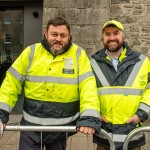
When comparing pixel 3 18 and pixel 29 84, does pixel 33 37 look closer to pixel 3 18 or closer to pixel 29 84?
pixel 3 18

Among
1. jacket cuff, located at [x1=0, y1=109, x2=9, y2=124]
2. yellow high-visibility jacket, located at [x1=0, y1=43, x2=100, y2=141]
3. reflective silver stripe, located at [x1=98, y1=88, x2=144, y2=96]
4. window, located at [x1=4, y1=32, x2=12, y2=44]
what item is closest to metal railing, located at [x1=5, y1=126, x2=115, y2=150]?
Result: jacket cuff, located at [x1=0, y1=109, x2=9, y2=124]

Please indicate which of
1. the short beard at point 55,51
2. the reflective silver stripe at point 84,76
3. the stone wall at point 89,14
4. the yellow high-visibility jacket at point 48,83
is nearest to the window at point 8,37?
the stone wall at point 89,14

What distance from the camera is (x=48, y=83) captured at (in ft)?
10.3

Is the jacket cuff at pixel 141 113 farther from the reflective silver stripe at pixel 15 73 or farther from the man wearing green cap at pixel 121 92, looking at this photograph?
the reflective silver stripe at pixel 15 73

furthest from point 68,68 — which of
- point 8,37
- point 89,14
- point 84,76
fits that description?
point 8,37

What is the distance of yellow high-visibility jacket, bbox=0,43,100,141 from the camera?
315cm

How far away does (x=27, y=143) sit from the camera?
10.8ft

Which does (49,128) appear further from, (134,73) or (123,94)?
(134,73)

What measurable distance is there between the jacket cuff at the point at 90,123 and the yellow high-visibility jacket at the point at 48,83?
0.68 ft

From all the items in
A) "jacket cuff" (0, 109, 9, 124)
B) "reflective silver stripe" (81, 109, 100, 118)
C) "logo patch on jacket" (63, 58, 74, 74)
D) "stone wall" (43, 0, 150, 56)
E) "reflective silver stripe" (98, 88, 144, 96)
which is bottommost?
"jacket cuff" (0, 109, 9, 124)

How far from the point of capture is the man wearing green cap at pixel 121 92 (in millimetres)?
3186

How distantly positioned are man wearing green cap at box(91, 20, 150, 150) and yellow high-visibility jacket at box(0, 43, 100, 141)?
7.4 inches

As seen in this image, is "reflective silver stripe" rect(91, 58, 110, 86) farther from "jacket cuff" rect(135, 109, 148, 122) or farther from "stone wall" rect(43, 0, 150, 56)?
"stone wall" rect(43, 0, 150, 56)

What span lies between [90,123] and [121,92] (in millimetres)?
506
